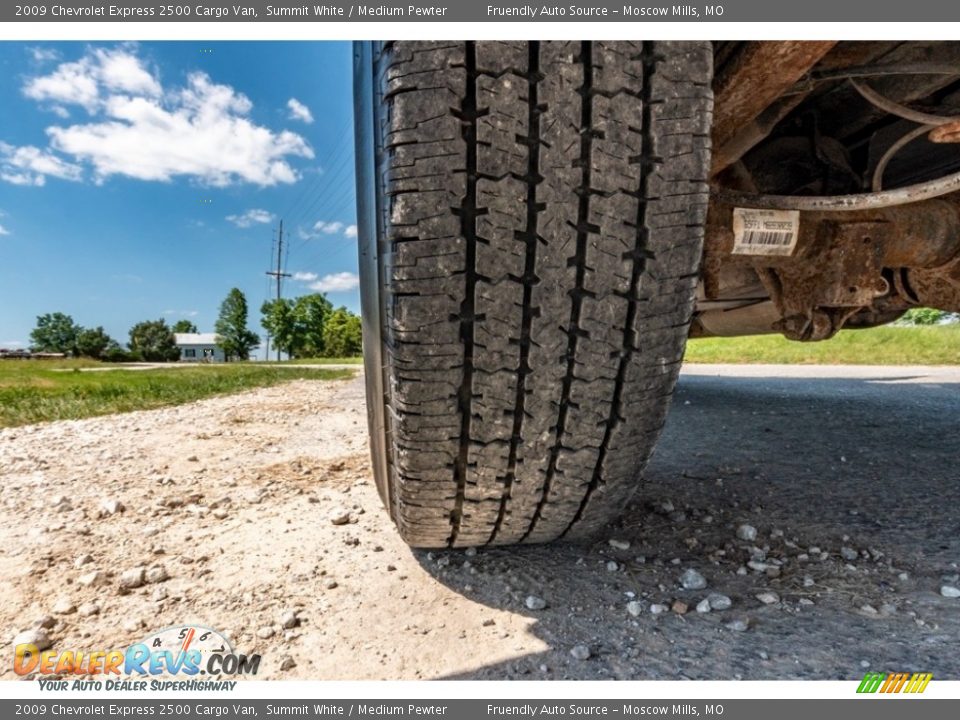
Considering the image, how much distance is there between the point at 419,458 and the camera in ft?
3.26

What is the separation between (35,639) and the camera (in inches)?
39.8

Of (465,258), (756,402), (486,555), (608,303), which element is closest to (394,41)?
(465,258)

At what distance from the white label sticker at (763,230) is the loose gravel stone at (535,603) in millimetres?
881

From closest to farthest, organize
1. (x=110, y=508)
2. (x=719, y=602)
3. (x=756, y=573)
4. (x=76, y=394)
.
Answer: (x=719, y=602)
(x=756, y=573)
(x=110, y=508)
(x=76, y=394)

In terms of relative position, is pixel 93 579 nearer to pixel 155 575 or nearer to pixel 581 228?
pixel 155 575

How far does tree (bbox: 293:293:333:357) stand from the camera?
37.0m

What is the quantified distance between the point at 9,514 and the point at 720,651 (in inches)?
79.5

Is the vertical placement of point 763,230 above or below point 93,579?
above

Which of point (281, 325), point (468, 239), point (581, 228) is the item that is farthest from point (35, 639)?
point (281, 325)

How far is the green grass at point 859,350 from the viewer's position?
834cm

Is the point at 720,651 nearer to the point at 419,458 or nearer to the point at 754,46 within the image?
the point at 419,458

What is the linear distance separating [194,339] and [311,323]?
9.37 m

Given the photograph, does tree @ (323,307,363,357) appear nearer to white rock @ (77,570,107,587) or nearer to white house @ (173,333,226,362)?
white house @ (173,333,226,362)
